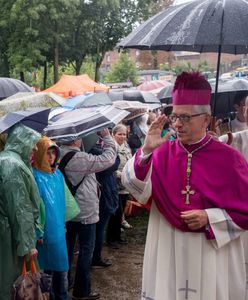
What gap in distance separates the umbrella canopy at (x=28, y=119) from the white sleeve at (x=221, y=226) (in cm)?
176

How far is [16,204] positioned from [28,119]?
743 mm

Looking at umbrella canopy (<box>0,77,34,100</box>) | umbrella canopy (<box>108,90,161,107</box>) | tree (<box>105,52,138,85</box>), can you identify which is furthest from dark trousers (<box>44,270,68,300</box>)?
tree (<box>105,52,138,85</box>)

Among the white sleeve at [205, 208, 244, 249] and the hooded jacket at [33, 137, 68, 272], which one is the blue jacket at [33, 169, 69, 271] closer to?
the hooded jacket at [33, 137, 68, 272]

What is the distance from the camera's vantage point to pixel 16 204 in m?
3.40

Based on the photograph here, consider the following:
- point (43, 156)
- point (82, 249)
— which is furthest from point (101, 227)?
point (43, 156)

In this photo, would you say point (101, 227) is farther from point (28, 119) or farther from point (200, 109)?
point (200, 109)

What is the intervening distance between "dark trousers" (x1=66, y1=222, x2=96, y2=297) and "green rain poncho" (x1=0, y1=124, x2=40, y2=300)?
935 millimetres

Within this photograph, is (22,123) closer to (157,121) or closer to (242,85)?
(157,121)

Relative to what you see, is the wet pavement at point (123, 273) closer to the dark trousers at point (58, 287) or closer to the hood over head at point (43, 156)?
the dark trousers at point (58, 287)

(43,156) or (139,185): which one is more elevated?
(139,185)

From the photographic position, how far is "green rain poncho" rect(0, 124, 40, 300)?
341 cm

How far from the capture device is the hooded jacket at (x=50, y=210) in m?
3.85

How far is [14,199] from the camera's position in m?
3.40

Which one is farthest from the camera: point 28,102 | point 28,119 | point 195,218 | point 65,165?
point 28,102
